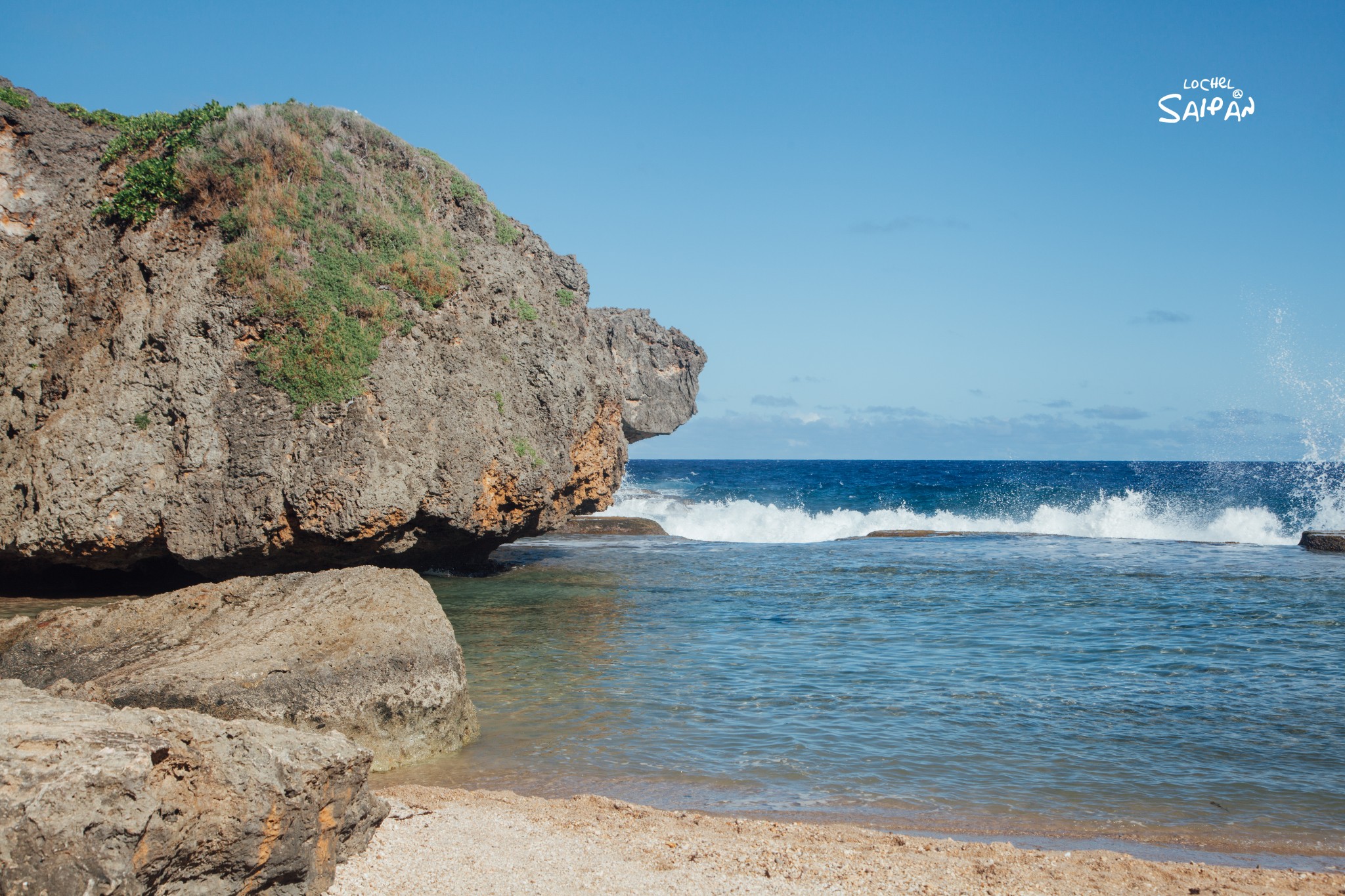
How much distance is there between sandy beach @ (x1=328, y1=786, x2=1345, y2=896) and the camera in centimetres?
469

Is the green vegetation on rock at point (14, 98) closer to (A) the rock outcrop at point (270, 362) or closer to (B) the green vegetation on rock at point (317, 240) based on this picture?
(A) the rock outcrop at point (270, 362)

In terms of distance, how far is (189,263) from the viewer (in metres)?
14.0

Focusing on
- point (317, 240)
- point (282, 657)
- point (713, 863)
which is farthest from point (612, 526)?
point (713, 863)

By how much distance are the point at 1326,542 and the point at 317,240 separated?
26413 mm

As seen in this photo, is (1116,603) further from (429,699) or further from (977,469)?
(977,469)

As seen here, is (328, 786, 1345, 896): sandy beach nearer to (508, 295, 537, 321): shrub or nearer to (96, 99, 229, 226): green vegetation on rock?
(508, 295, 537, 321): shrub

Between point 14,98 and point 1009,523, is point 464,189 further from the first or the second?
point 1009,523

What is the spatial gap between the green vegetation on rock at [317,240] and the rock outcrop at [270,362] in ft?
0.13

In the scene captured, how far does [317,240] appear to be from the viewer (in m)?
14.5

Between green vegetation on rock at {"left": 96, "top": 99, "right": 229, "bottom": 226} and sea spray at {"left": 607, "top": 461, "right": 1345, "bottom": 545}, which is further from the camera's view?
sea spray at {"left": 607, "top": 461, "right": 1345, "bottom": 545}

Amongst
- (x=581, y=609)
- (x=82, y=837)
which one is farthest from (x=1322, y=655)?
(x=82, y=837)

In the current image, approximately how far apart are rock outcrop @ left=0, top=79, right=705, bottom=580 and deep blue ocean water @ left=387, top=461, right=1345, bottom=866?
2.65 meters

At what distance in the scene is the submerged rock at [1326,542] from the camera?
23.8 meters

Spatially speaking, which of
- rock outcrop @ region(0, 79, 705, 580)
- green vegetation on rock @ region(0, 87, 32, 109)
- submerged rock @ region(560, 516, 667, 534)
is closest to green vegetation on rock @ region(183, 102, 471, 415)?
rock outcrop @ region(0, 79, 705, 580)
